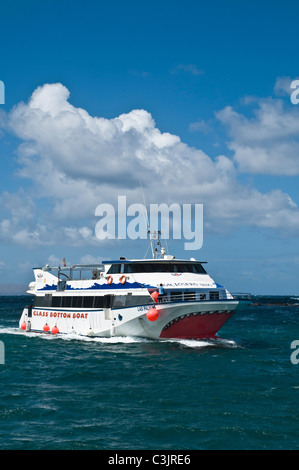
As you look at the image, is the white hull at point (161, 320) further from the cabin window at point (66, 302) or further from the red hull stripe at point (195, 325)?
the cabin window at point (66, 302)

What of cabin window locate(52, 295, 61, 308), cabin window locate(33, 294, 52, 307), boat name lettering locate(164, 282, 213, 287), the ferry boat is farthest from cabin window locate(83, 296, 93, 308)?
boat name lettering locate(164, 282, 213, 287)

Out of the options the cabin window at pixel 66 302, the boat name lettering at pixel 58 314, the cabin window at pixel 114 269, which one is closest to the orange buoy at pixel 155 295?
the cabin window at pixel 114 269

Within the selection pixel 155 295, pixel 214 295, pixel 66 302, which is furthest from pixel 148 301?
pixel 66 302

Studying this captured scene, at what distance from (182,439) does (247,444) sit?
1.94 m

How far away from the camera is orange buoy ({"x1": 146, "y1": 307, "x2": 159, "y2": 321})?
96.7ft

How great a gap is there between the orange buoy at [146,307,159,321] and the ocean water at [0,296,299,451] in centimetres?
186

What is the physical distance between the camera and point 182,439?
14477mm

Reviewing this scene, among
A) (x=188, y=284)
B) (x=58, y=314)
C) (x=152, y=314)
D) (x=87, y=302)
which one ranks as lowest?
(x=58, y=314)

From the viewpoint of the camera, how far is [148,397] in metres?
19.3

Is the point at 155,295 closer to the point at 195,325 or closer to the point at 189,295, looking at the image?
the point at 189,295

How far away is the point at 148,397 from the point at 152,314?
33.7 feet

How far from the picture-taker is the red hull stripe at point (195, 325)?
30.1m
